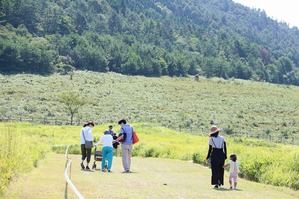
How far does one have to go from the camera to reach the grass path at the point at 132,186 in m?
13.1

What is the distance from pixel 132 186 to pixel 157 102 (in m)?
90.3

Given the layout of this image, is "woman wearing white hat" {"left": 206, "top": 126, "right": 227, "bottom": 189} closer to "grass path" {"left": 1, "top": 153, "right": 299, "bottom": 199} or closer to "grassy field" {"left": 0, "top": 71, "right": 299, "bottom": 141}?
"grass path" {"left": 1, "top": 153, "right": 299, "bottom": 199}

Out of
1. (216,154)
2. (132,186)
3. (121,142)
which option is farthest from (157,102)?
(132,186)

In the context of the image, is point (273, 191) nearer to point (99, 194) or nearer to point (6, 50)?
point (99, 194)

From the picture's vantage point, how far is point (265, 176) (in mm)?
19078

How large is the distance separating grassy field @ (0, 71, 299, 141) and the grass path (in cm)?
4970

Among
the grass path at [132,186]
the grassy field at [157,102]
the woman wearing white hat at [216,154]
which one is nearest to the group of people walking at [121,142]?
the grass path at [132,186]

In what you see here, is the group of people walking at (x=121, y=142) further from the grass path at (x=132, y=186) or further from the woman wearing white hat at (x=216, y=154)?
the woman wearing white hat at (x=216, y=154)

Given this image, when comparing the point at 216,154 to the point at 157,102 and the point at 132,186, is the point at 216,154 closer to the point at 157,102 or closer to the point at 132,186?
the point at 132,186

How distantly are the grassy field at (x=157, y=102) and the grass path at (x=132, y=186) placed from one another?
163 ft

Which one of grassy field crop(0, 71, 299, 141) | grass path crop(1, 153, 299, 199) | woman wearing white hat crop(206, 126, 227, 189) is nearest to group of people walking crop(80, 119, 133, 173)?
grass path crop(1, 153, 299, 199)

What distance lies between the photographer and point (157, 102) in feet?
346

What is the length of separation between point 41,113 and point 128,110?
52.3 feet

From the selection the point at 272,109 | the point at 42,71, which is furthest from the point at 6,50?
the point at 272,109
